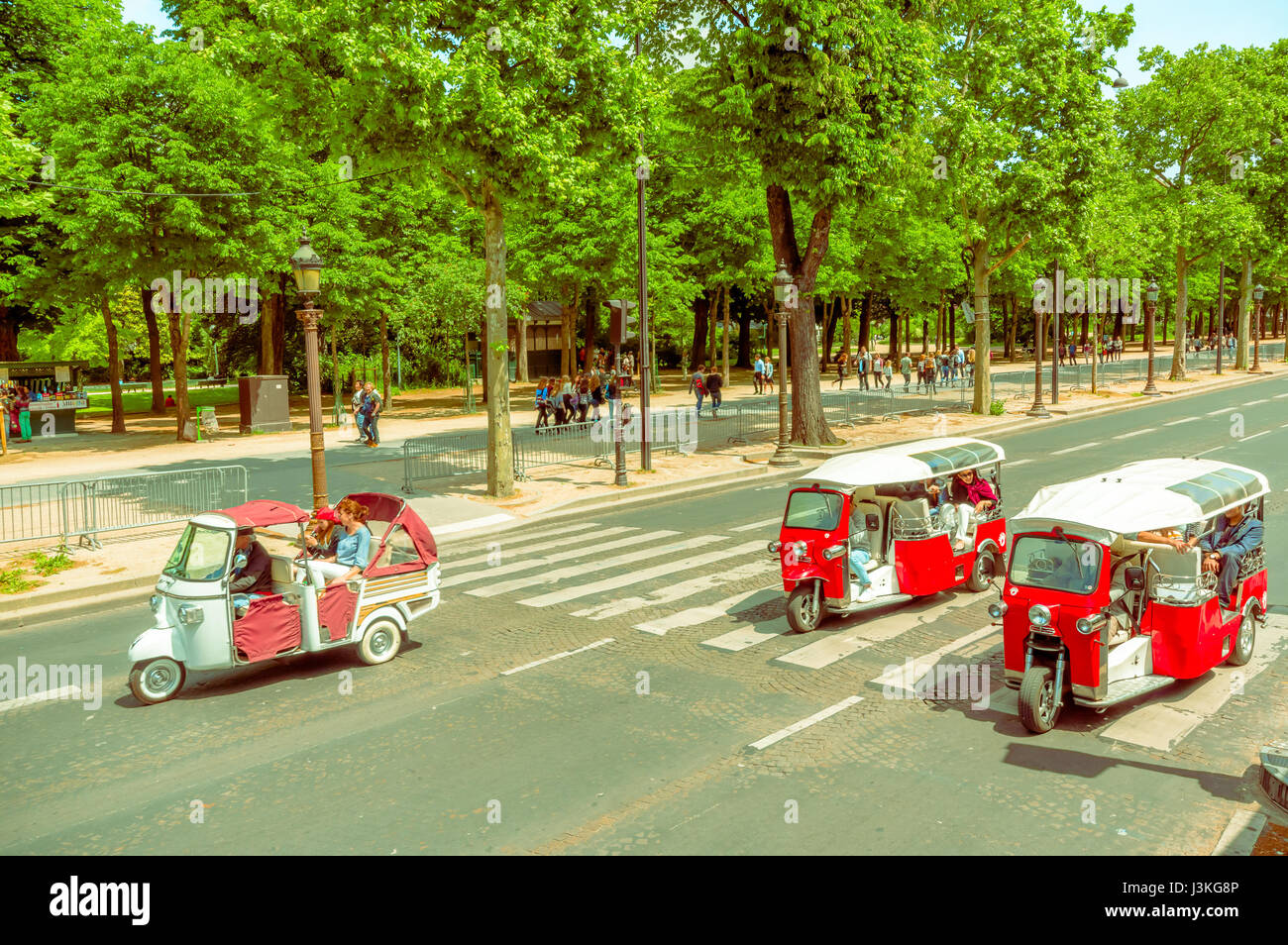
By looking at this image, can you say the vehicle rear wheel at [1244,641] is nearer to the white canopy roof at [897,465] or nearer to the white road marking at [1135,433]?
the white canopy roof at [897,465]

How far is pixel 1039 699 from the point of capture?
27.4 ft

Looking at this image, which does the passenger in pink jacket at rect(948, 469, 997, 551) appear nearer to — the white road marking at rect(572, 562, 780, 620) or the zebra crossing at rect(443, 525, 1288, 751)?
the zebra crossing at rect(443, 525, 1288, 751)

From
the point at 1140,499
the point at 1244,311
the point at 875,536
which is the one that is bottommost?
the point at 875,536

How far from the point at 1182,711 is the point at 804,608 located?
3.99m

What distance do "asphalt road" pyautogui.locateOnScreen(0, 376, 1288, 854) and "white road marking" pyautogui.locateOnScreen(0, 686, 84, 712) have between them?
0.54 feet

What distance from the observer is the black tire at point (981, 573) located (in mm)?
13055

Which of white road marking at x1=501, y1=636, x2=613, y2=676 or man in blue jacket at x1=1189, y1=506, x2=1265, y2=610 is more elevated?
man in blue jacket at x1=1189, y1=506, x2=1265, y2=610

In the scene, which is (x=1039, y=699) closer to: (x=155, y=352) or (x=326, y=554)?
(x=326, y=554)

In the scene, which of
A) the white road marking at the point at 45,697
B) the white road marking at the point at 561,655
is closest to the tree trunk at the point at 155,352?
the white road marking at the point at 45,697

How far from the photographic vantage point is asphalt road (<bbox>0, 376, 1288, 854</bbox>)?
22.6 ft

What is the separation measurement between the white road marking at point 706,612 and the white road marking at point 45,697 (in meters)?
5.99

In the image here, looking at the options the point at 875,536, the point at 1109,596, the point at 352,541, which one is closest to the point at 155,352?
the point at 352,541

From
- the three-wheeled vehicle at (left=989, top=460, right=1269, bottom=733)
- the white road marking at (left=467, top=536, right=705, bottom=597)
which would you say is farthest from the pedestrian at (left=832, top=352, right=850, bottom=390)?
the three-wheeled vehicle at (left=989, top=460, right=1269, bottom=733)
